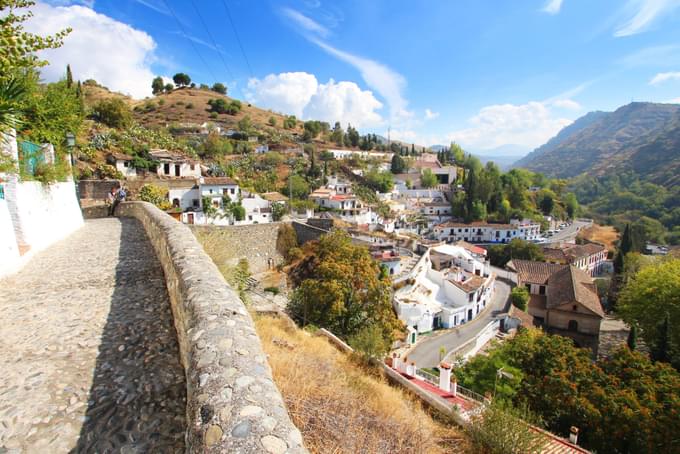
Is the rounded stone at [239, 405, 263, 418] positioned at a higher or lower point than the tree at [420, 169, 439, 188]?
lower

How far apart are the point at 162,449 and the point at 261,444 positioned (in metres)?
1.28

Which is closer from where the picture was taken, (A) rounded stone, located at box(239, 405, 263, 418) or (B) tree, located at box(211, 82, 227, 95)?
(A) rounded stone, located at box(239, 405, 263, 418)

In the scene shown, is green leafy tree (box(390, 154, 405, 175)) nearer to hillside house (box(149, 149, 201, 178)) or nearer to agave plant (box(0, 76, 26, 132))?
hillside house (box(149, 149, 201, 178))

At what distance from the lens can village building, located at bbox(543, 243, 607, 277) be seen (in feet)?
127

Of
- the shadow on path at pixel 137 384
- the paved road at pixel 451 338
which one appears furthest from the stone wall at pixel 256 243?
the shadow on path at pixel 137 384

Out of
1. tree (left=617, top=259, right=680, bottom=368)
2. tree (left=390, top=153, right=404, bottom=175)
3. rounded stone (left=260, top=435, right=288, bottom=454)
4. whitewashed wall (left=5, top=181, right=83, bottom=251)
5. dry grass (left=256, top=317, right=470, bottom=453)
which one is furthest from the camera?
tree (left=390, top=153, right=404, bottom=175)

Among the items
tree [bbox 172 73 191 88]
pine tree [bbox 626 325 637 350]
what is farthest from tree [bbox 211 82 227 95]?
pine tree [bbox 626 325 637 350]

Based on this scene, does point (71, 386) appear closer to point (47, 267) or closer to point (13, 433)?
point (13, 433)

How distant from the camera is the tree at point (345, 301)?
1352 centimetres

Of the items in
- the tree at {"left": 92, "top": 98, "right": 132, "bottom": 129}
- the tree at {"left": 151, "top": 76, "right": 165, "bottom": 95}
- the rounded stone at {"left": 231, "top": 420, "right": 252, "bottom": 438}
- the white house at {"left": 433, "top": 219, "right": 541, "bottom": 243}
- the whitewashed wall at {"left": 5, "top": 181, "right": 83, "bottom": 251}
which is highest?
the tree at {"left": 151, "top": 76, "right": 165, "bottom": 95}

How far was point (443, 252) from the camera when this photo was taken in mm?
29594

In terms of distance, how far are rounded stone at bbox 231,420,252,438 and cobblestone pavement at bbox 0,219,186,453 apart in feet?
3.42

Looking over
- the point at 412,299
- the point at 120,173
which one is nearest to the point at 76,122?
the point at 120,173

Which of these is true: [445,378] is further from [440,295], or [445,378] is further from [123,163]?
[123,163]
